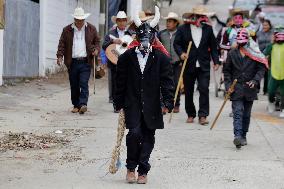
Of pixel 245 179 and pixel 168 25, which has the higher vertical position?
pixel 168 25

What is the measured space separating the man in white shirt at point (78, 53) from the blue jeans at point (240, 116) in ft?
12.0

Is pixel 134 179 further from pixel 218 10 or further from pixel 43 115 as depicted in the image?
pixel 218 10

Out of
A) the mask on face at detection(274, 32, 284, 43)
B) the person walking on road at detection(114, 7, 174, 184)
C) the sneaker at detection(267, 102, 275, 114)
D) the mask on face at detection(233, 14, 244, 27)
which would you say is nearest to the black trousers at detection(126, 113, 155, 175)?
the person walking on road at detection(114, 7, 174, 184)

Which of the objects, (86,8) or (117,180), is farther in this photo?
(86,8)

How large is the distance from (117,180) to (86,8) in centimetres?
1758

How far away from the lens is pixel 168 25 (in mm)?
14117

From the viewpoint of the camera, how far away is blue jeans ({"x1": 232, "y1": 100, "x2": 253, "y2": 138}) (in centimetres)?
1011

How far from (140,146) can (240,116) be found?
109 inches

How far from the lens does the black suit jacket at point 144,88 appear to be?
777 cm

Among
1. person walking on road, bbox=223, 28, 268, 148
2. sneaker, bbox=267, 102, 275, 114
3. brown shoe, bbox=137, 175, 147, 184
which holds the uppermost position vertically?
person walking on road, bbox=223, 28, 268, 148

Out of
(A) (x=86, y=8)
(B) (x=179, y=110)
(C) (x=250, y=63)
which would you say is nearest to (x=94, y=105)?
(B) (x=179, y=110)

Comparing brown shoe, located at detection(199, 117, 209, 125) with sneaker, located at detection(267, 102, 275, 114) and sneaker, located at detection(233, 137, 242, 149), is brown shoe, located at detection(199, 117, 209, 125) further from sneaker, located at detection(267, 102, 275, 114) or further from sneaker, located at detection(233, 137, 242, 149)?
sneaker, located at detection(267, 102, 275, 114)

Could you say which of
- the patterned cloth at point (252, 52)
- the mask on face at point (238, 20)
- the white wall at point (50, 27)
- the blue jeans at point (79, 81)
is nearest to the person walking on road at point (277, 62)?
the mask on face at point (238, 20)

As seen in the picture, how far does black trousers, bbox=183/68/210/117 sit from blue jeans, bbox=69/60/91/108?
184 cm
